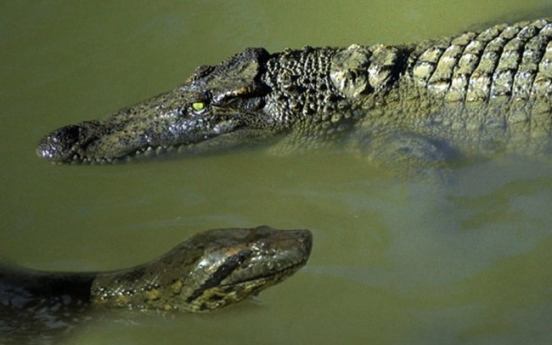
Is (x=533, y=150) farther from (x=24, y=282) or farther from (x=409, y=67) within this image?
(x=24, y=282)

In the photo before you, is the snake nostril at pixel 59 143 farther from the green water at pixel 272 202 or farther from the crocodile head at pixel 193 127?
the green water at pixel 272 202

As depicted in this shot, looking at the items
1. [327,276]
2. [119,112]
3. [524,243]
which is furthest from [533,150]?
[119,112]

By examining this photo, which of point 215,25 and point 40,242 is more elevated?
point 215,25

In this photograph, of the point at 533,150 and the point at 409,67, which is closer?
the point at 533,150

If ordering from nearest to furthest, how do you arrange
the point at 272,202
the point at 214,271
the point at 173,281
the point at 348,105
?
the point at 214,271, the point at 173,281, the point at 272,202, the point at 348,105

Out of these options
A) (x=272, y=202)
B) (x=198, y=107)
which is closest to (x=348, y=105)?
(x=272, y=202)

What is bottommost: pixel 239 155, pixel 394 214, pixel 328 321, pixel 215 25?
pixel 328 321

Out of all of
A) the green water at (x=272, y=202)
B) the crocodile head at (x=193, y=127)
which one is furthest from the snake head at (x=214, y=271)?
the crocodile head at (x=193, y=127)

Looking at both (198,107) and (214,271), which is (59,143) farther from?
(214,271)
